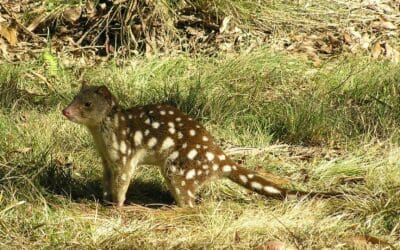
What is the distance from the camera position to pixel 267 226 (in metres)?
5.16

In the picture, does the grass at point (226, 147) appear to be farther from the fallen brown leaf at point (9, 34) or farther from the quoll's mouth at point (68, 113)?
the fallen brown leaf at point (9, 34)

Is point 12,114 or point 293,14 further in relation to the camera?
point 293,14

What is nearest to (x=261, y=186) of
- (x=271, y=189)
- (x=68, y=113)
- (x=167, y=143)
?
(x=271, y=189)

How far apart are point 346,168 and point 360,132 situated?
2.47 feet

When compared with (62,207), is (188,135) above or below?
above

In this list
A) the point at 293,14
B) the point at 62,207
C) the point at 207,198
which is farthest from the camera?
the point at 293,14

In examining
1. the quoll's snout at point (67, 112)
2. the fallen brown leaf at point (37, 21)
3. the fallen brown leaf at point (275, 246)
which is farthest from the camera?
the fallen brown leaf at point (37, 21)

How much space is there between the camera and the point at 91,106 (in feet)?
18.4

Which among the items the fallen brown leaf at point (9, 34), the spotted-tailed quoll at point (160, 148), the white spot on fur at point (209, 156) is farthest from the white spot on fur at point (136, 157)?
the fallen brown leaf at point (9, 34)

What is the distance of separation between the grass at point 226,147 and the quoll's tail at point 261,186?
72 millimetres

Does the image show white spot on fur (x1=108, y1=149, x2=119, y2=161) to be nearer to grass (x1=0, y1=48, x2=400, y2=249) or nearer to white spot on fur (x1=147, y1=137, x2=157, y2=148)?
white spot on fur (x1=147, y1=137, x2=157, y2=148)

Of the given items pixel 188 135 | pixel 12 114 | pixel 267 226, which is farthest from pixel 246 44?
pixel 267 226

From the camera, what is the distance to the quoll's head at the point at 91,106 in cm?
554

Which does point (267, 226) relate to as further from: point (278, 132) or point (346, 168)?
point (278, 132)
